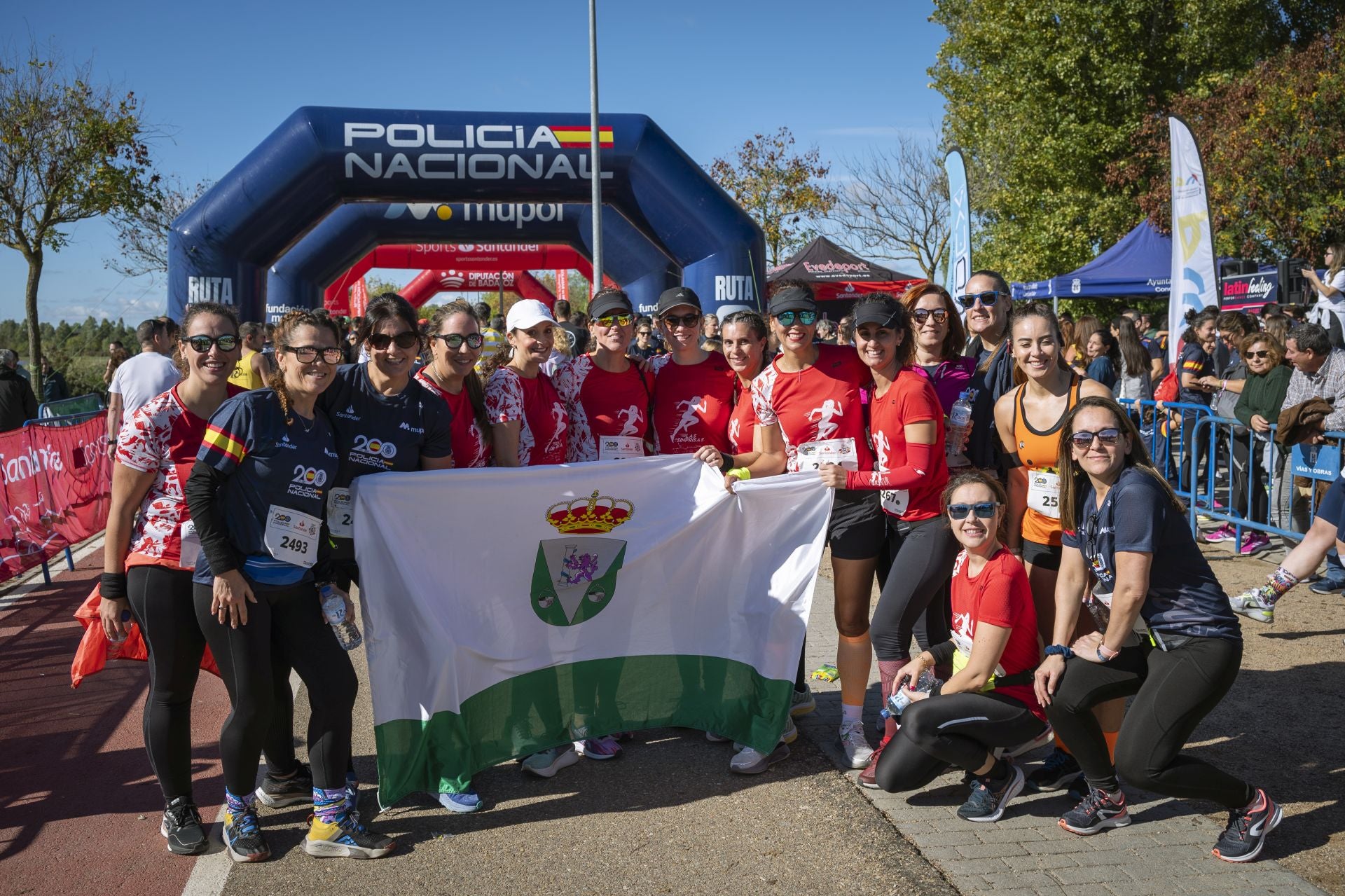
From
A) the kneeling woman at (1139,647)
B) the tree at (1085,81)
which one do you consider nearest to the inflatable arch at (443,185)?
the kneeling woman at (1139,647)

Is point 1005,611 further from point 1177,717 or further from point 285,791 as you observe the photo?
point 285,791

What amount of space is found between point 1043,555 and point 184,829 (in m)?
3.50

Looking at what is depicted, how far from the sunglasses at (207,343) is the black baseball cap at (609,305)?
1.59m

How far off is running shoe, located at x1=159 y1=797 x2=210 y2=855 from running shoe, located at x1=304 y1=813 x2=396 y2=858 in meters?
0.40

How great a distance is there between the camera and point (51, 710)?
5.48 m

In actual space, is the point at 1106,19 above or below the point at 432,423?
above

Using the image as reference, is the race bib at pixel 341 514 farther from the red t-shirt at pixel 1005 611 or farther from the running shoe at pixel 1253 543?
the running shoe at pixel 1253 543

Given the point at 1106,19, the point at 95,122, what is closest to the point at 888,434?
the point at 95,122

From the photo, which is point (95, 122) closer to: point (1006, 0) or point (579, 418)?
point (579, 418)

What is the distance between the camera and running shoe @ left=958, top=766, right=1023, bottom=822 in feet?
12.9

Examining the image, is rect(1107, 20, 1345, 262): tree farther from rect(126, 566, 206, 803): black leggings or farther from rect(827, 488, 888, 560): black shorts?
rect(126, 566, 206, 803): black leggings

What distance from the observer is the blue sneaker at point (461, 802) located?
4129mm

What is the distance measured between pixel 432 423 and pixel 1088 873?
289 cm

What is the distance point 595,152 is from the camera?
43.2 feet
